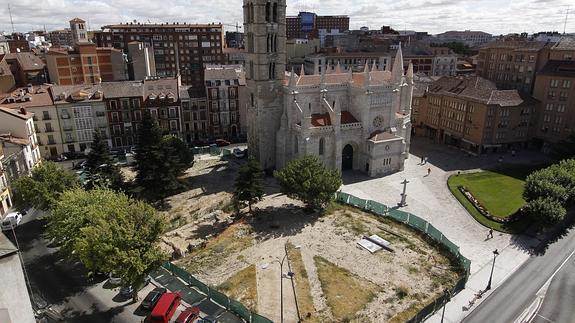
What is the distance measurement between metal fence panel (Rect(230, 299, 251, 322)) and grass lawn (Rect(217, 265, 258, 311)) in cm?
158

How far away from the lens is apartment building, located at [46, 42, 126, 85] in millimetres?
101625

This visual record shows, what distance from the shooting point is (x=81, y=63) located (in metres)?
104

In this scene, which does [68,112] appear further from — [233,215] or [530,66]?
[530,66]

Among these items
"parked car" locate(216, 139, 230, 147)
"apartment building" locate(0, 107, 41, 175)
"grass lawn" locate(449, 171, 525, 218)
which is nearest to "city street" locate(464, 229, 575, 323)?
"grass lawn" locate(449, 171, 525, 218)

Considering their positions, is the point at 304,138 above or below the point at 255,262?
above

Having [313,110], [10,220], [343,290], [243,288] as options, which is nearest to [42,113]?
[10,220]

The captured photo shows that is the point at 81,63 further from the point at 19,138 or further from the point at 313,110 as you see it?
the point at 313,110

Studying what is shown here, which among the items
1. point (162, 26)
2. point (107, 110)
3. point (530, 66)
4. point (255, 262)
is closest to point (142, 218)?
point (255, 262)

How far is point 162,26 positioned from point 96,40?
2232cm

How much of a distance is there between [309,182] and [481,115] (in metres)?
50.2

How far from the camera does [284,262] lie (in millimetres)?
46812

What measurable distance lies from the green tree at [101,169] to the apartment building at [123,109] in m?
24.8

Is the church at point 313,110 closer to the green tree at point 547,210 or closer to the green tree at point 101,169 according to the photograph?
the green tree at point 101,169

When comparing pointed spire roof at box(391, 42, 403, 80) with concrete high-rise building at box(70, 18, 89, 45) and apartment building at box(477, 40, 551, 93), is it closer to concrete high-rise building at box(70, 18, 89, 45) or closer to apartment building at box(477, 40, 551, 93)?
apartment building at box(477, 40, 551, 93)
